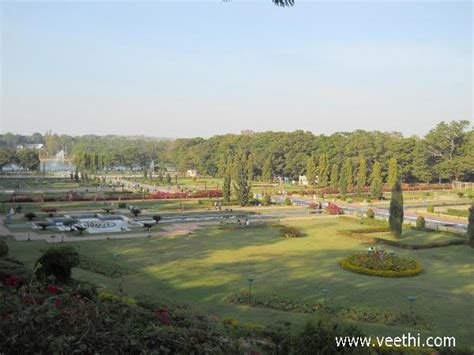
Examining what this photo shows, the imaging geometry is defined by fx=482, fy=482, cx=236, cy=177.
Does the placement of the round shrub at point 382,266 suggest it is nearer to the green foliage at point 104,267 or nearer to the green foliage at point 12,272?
the green foliage at point 104,267

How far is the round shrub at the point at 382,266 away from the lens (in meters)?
17.0

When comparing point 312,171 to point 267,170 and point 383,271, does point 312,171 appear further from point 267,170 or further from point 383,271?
point 383,271

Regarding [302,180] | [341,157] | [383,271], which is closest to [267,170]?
[302,180]

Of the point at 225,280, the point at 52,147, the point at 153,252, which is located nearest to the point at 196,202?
the point at 153,252

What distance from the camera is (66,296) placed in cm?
579

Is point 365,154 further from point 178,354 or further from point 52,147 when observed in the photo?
point 52,147

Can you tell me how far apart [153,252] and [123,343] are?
15.9 metres

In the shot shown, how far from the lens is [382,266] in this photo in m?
17.5

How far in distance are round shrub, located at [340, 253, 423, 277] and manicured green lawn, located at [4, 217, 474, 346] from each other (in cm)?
31

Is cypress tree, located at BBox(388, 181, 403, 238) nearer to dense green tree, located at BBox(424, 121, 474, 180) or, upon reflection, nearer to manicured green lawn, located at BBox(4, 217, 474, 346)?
manicured green lawn, located at BBox(4, 217, 474, 346)

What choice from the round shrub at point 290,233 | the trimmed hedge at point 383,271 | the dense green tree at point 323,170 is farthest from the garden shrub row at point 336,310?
the dense green tree at point 323,170

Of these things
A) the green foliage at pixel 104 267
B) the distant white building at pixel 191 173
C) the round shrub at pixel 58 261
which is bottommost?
the green foliage at pixel 104 267

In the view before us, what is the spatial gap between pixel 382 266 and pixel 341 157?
48.0 meters

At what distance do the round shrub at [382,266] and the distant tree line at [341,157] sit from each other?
93.5ft
